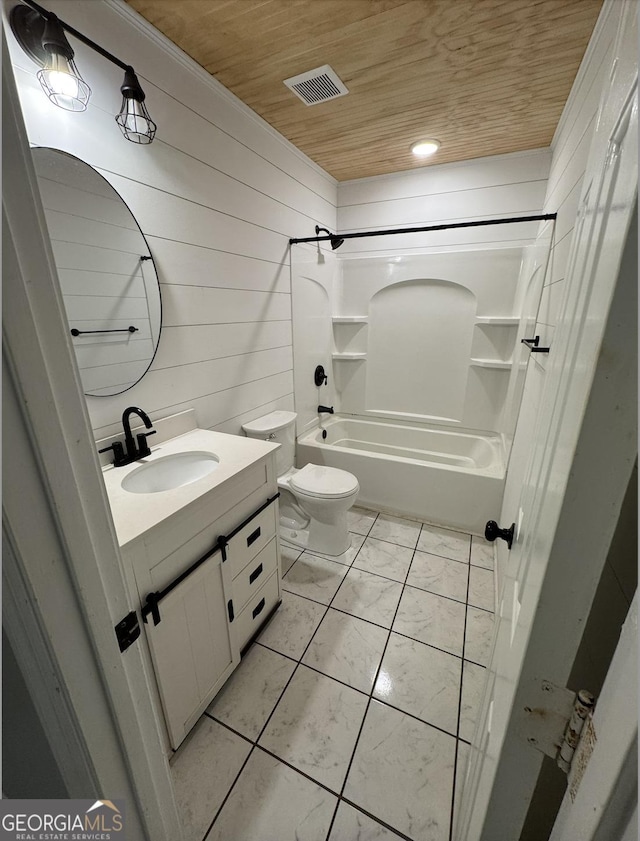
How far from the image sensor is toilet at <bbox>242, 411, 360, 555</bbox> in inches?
78.8

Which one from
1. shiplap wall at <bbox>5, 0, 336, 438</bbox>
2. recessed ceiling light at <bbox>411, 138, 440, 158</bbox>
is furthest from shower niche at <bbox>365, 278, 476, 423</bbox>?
shiplap wall at <bbox>5, 0, 336, 438</bbox>

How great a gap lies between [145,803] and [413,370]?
115 inches

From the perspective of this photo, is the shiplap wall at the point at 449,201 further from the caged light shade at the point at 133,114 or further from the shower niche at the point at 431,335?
the caged light shade at the point at 133,114

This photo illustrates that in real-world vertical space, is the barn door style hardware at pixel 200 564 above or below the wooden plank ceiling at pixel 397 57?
below

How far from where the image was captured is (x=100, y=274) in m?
1.26

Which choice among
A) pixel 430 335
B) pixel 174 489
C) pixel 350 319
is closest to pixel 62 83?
pixel 174 489

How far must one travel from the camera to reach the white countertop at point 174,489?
0.97 meters

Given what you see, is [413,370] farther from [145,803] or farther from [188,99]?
[145,803]

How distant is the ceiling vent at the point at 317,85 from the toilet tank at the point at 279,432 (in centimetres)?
179

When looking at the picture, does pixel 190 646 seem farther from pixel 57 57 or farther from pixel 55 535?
pixel 57 57

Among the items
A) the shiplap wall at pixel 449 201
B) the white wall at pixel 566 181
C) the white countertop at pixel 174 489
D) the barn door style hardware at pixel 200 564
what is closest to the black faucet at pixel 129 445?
the white countertop at pixel 174 489

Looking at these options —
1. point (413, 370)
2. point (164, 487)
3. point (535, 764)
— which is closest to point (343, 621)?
point (164, 487)

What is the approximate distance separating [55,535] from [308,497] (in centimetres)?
159

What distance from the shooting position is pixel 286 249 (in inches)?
90.5
